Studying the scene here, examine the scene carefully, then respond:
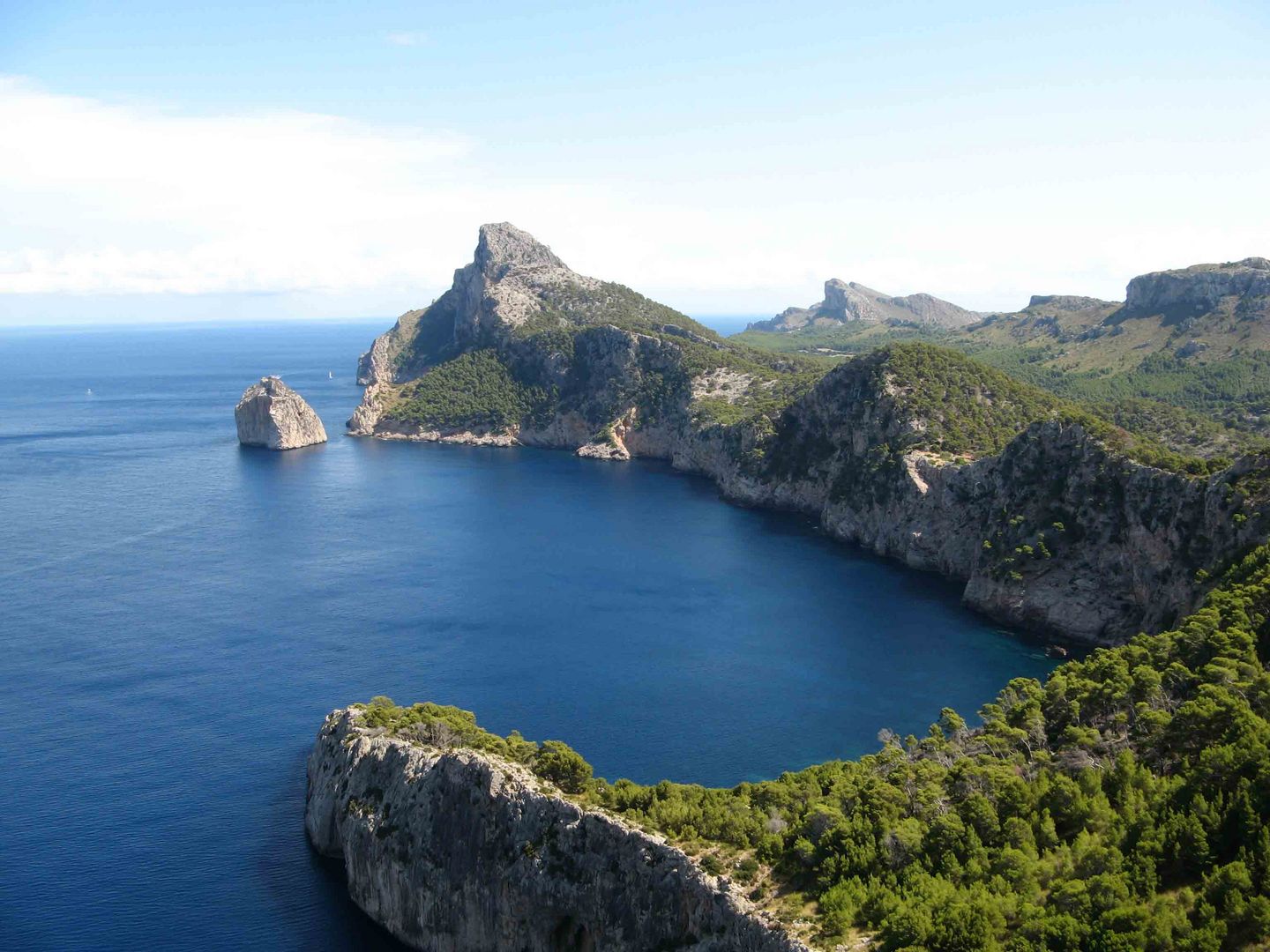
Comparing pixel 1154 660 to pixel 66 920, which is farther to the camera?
pixel 1154 660

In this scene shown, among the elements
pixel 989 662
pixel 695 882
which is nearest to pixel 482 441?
pixel 989 662

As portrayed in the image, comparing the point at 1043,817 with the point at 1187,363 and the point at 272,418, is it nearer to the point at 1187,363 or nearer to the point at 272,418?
the point at 1187,363

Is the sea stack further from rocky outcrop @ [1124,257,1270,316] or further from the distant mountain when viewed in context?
rocky outcrop @ [1124,257,1270,316]

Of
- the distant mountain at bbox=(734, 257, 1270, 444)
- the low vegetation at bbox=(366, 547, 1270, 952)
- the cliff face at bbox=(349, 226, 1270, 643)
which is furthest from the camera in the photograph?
the distant mountain at bbox=(734, 257, 1270, 444)

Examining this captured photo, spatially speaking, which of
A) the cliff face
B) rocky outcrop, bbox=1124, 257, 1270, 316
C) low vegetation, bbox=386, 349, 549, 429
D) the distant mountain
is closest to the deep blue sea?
the cliff face

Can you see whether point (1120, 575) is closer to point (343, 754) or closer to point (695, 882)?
point (695, 882)
